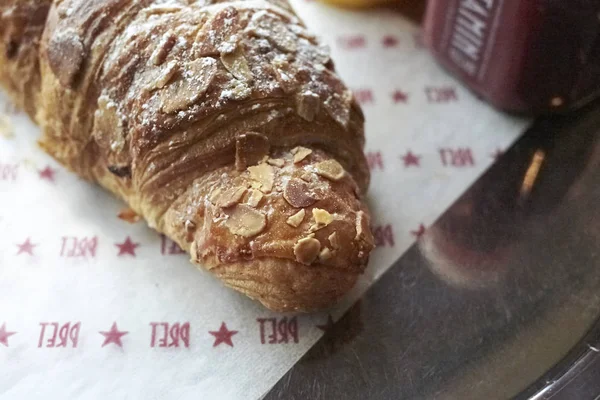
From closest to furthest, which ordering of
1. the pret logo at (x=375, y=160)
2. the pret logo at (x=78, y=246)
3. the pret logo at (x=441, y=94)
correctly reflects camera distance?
1. the pret logo at (x=78, y=246)
2. the pret logo at (x=375, y=160)
3. the pret logo at (x=441, y=94)

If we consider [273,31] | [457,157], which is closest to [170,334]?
[273,31]

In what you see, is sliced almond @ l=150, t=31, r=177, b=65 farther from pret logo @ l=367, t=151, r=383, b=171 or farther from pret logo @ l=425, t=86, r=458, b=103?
pret logo @ l=425, t=86, r=458, b=103

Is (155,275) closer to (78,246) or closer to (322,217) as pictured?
(78,246)

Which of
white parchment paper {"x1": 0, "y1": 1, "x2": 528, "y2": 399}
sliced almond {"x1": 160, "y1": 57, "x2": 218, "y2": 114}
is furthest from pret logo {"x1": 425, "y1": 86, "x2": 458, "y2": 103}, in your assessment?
sliced almond {"x1": 160, "y1": 57, "x2": 218, "y2": 114}

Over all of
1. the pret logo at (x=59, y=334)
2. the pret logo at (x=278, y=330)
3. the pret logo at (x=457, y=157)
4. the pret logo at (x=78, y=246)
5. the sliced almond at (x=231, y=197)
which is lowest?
the pret logo at (x=59, y=334)

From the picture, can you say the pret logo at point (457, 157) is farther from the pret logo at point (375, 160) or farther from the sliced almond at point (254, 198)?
the sliced almond at point (254, 198)

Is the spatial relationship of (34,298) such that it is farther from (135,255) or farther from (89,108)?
(89,108)

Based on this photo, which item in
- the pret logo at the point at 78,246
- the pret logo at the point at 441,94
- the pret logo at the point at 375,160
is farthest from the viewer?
the pret logo at the point at 441,94

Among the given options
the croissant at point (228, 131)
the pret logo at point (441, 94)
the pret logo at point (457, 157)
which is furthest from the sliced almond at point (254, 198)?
the pret logo at point (441, 94)
